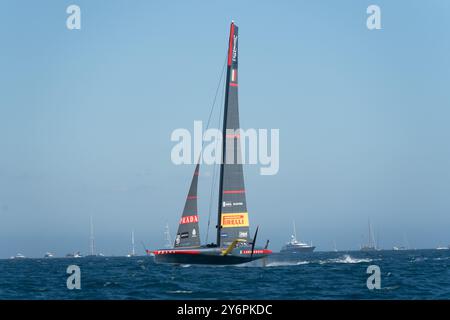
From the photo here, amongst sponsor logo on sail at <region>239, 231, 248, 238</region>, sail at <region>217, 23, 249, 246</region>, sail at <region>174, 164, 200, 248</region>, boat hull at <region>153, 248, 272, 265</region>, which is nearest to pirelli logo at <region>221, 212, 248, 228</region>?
sail at <region>217, 23, 249, 246</region>

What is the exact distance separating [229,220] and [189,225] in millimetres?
4125

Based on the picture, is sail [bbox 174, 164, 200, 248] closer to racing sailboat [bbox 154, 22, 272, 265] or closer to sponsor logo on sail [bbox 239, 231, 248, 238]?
racing sailboat [bbox 154, 22, 272, 265]

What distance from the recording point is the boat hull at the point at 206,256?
149ft

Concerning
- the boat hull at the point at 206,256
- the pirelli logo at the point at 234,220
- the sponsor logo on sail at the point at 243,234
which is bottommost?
the boat hull at the point at 206,256

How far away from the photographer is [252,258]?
4750cm

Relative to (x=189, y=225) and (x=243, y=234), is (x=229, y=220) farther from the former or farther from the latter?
(x=189, y=225)

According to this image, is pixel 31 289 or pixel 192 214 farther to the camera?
pixel 192 214

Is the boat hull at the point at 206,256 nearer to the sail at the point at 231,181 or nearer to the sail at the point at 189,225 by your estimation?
the sail at the point at 231,181

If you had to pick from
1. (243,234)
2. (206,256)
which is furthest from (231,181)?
(206,256)

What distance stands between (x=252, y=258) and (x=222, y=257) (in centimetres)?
309

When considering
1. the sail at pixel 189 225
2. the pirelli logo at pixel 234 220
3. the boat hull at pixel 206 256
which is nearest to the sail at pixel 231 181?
the pirelli logo at pixel 234 220

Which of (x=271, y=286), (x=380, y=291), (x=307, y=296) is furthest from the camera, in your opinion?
(x=271, y=286)
